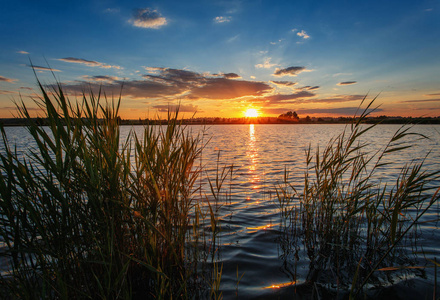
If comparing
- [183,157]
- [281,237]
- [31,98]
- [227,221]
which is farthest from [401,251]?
[31,98]

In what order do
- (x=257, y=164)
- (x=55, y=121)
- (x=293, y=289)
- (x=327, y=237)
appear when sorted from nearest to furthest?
(x=55, y=121) < (x=293, y=289) < (x=327, y=237) < (x=257, y=164)

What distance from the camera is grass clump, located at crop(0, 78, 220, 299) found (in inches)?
90.7

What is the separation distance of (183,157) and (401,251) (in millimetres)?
4353

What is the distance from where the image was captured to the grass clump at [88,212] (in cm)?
230

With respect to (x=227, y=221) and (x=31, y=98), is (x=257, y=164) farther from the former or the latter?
(x=31, y=98)

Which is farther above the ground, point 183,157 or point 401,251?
point 183,157

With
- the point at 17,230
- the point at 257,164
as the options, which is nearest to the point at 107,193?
the point at 17,230

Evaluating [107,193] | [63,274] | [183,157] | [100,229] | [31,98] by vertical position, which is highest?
[31,98]

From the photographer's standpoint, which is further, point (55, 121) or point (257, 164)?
point (257, 164)

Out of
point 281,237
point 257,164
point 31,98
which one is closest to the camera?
point 31,98

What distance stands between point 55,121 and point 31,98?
2.48 ft

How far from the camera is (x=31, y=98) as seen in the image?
2.84 m

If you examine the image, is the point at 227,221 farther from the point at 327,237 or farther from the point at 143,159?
the point at 143,159

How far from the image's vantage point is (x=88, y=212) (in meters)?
2.70
